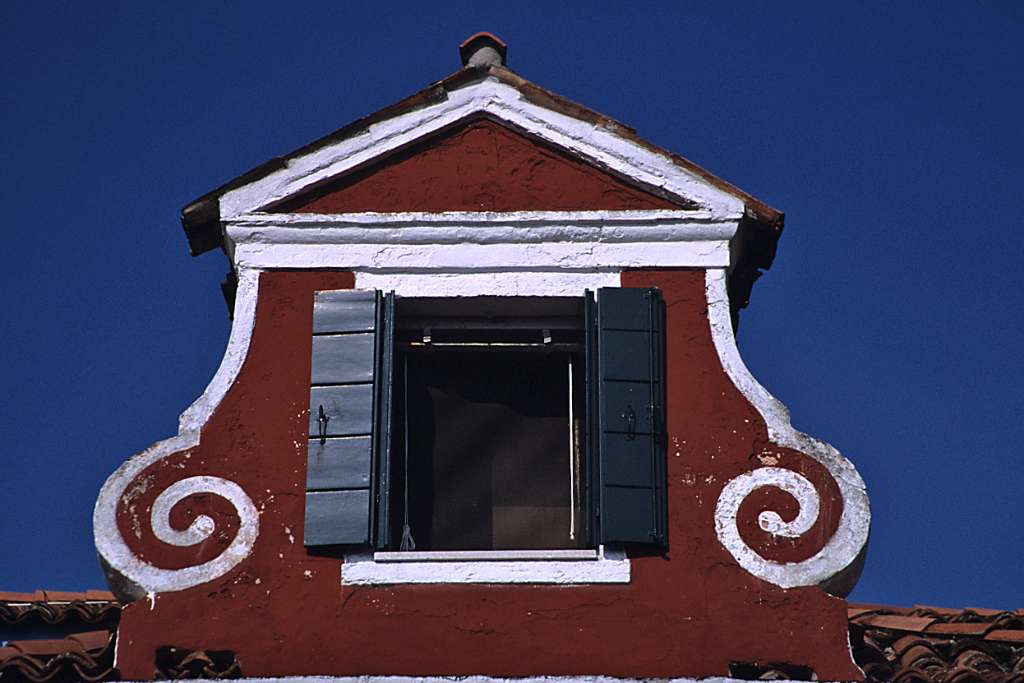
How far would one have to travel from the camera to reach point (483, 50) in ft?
40.7

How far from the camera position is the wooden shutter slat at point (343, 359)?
439 inches

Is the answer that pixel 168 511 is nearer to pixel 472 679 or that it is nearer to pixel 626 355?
pixel 472 679

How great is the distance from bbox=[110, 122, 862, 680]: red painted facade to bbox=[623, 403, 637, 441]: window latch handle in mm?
193


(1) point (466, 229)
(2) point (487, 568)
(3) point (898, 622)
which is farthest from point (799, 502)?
(1) point (466, 229)

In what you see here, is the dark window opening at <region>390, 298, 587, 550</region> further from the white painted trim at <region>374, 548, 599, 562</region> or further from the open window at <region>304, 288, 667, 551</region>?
the white painted trim at <region>374, 548, 599, 562</region>

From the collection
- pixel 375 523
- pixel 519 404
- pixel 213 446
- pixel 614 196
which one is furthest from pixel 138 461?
pixel 614 196

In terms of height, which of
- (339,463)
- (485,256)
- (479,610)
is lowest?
(479,610)

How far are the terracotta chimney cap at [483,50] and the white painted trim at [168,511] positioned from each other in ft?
7.28

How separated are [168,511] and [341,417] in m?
0.93

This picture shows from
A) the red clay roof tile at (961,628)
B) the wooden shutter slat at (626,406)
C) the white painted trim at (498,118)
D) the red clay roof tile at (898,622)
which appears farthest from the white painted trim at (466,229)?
the red clay roof tile at (961,628)

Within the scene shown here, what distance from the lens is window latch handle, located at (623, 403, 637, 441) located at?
432 inches

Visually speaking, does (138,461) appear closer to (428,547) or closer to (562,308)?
(428,547)

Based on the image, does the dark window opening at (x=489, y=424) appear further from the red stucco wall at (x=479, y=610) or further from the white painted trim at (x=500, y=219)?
the red stucco wall at (x=479, y=610)

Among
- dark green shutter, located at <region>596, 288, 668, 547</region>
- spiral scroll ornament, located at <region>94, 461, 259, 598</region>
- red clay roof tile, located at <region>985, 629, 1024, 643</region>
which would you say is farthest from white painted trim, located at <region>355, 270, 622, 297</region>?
red clay roof tile, located at <region>985, 629, 1024, 643</region>
